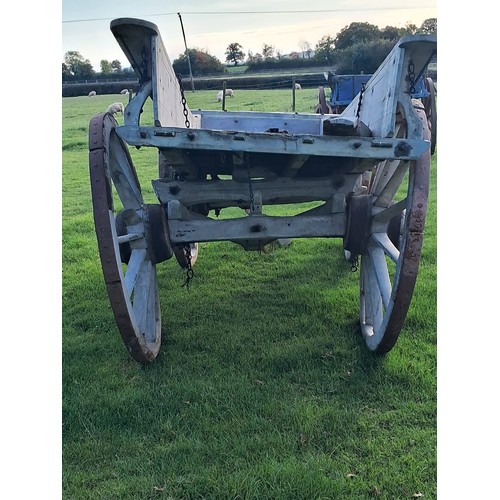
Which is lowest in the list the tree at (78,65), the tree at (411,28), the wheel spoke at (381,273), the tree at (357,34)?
the wheel spoke at (381,273)

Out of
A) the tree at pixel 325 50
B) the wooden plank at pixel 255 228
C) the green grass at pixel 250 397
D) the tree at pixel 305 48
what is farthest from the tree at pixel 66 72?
the tree at pixel 325 50

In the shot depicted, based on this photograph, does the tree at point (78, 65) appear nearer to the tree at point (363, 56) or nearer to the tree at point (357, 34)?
the tree at point (357, 34)

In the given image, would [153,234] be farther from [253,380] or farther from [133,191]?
[253,380]

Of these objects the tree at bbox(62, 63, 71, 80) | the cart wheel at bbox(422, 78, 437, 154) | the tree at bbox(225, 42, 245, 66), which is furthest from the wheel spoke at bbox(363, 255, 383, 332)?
the cart wheel at bbox(422, 78, 437, 154)
